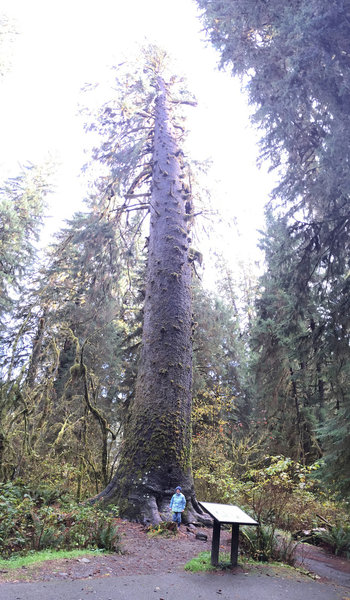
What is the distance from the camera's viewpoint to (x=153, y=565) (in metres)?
4.26

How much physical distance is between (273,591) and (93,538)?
217cm

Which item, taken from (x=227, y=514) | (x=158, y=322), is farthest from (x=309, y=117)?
(x=227, y=514)

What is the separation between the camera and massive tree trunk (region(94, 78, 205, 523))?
6129mm

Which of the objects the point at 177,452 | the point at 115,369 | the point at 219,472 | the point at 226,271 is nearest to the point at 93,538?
the point at 177,452

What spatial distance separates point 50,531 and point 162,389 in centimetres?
279

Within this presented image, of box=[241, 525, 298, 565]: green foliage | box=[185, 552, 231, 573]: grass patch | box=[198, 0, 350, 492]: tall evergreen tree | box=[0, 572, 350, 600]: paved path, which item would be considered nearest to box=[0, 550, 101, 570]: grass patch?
box=[0, 572, 350, 600]: paved path

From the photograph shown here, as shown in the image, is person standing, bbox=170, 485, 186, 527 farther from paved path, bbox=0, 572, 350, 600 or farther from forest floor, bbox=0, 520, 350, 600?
paved path, bbox=0, 572, 350, 600

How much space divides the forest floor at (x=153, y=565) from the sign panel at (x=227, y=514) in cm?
53

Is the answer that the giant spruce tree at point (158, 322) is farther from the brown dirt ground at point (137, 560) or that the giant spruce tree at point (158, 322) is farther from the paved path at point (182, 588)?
the paved path at point (182, 588)

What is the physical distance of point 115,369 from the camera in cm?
1544

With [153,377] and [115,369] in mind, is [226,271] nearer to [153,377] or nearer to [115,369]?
[115,369]

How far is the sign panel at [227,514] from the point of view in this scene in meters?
4.09

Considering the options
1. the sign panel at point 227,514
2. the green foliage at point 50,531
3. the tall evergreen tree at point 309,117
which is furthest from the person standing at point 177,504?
the tall evergreen tree at point 309,117

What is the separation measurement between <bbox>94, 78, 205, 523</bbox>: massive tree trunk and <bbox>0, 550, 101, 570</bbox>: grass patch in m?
1.59
